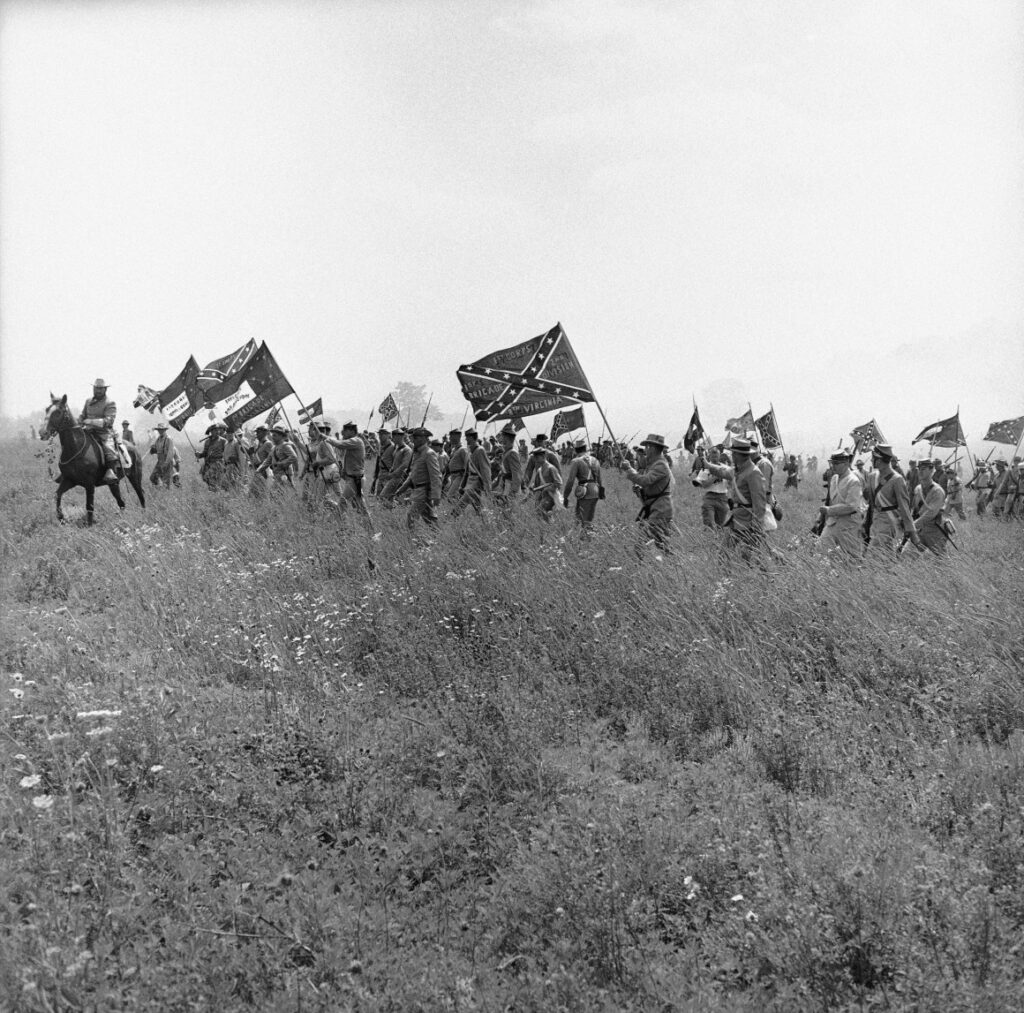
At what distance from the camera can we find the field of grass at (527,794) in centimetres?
303

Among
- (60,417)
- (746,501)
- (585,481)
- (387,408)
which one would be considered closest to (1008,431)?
(585,481)

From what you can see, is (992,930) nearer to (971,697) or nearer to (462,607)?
(971,697)

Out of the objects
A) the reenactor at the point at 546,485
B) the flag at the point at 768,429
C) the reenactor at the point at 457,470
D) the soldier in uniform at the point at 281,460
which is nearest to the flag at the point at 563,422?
the flag at the point at 768,429

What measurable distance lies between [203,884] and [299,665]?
115 inches

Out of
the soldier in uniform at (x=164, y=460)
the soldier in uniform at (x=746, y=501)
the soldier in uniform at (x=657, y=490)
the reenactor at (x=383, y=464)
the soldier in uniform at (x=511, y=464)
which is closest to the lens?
the soldier in uniform at (x=746, y=501)

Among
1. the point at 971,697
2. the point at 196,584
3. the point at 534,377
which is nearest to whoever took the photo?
the point at 971,697

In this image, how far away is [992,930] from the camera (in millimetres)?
3016

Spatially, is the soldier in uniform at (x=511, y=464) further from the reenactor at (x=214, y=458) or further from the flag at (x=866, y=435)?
the flag at (x=866, y=435)

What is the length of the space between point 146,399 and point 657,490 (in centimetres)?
1546

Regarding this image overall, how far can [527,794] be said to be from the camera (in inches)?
171

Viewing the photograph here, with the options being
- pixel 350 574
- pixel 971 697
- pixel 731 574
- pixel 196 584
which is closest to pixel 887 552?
pixel 731 574

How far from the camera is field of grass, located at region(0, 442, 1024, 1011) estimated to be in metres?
3.03

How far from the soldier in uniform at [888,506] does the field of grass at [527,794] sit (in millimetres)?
2215

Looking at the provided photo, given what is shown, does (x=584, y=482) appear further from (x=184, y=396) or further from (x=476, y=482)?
(x=184, y=396)
